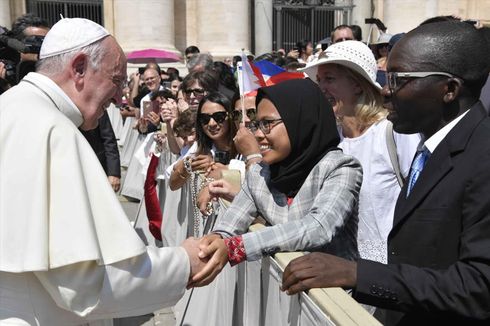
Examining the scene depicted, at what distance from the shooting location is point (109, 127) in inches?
252

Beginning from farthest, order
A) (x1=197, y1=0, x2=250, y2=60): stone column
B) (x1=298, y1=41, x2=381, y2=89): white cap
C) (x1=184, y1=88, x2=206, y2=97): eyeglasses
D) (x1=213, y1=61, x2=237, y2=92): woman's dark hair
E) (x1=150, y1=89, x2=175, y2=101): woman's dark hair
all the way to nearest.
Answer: (x1=197, y1=0, x2=250, y2=60): stone column → (x1=150, y1=89, x2=175, y2=101): woman's dark hair → (x1=213, y1=61, x2=237, y2=92): woman's dark hair → (x1=184, y1=88, x2=206, y2=97): eyeglasses → (x1=298, y1=41, x2=381, y2=89): white cap

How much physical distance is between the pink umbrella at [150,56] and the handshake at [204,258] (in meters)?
13.3

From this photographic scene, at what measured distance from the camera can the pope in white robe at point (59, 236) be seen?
Result: 1.95 metres

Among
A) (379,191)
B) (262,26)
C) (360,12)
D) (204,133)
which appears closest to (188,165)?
(204,133)

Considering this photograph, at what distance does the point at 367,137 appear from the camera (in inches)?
135

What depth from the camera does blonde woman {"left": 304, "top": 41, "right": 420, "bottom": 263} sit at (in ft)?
10.7

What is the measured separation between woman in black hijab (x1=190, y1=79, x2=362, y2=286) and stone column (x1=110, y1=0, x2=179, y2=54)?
14.9 metres

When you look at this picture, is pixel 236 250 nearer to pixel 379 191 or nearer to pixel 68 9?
pixel 379 191

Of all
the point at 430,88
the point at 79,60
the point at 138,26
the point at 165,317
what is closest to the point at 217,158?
the point at 165,317

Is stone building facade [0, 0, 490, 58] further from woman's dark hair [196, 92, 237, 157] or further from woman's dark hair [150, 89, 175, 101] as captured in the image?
woman's dark hair [196, 92, 237, 157]

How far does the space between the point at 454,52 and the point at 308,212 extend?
886 millimetres

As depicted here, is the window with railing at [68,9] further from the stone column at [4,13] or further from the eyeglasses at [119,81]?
the eyeglasses at [119,81]

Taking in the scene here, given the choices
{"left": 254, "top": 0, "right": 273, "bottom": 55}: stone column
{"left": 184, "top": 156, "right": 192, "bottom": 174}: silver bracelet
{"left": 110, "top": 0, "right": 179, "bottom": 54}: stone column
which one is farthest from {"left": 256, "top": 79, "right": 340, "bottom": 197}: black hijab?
{"left": 254, "top": 0, "right": 273, "bottom": 55}: stone column

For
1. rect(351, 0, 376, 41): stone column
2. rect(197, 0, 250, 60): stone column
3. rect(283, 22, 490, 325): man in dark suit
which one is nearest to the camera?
rect(283, 22, 490, 325): man in dark suit
